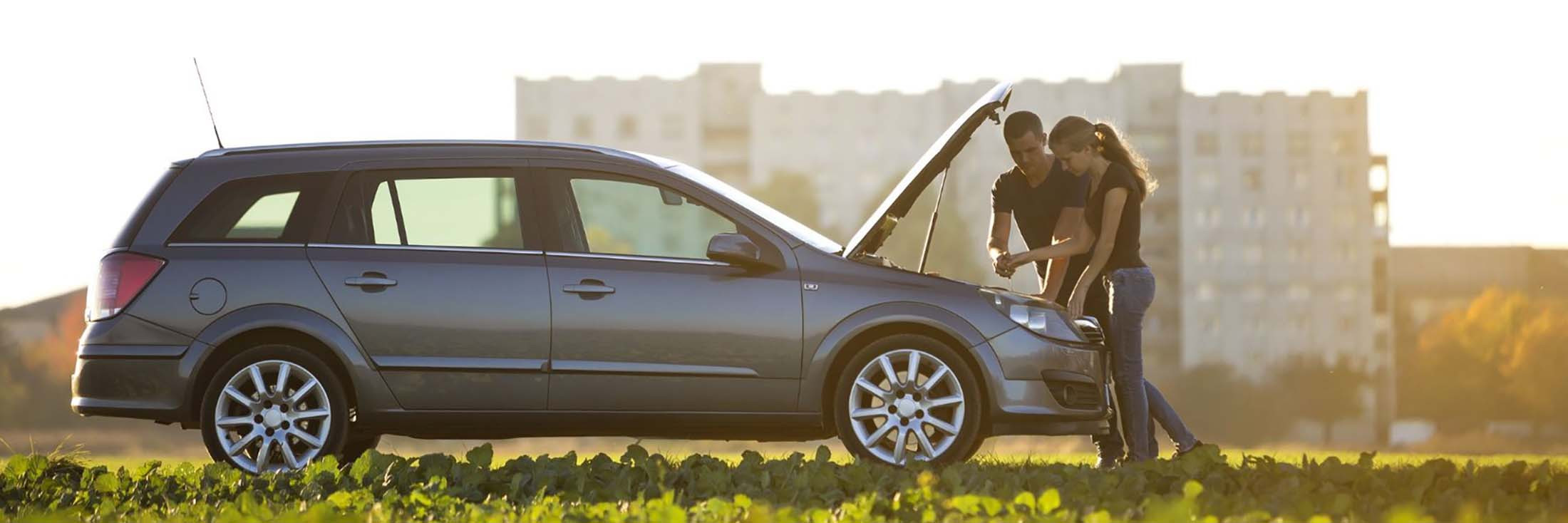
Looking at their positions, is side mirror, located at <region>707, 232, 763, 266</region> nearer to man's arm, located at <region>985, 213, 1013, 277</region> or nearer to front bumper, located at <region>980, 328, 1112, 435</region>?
front bumper, located at <region>980, 328, 1112, 435</region>

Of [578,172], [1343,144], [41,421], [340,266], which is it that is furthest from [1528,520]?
[1343,144]

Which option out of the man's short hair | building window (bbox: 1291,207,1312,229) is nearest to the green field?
the man's short hair

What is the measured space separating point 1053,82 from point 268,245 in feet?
404

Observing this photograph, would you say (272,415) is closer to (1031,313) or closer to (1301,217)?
(1031,313)

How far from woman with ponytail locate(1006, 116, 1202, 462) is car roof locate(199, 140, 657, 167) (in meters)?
2.25

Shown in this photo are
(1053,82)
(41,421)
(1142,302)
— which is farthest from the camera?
(1053,82)

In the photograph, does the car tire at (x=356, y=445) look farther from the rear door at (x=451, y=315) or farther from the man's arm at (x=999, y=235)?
the man's arm at (x=999, y=235)

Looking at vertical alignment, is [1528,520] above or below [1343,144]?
below

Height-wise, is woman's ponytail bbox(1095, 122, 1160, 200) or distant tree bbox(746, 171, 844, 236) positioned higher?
distant tree bbox(746, 171, 844, 236)

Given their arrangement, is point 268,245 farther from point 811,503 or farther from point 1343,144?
point 1343,144

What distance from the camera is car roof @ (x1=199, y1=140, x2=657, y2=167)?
9.75 meters

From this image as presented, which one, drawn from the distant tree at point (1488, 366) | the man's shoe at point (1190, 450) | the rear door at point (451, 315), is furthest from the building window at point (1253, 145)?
the rear door at point (451, 315)

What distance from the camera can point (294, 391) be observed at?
31.4 ft

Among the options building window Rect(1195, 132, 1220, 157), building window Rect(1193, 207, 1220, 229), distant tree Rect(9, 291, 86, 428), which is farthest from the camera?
building window Rect(1195, 132, 1220, 157)
